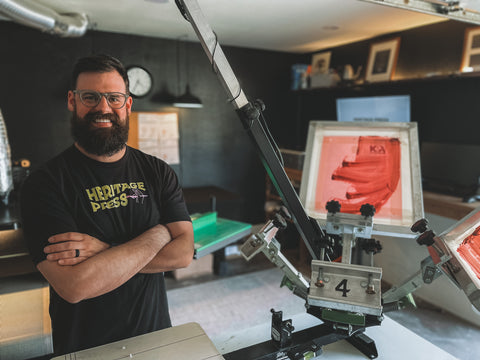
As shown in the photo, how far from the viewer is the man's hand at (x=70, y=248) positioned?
1.10 m

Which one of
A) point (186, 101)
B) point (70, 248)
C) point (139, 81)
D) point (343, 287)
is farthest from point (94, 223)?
point (139, 81)

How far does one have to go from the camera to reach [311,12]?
3.15 m

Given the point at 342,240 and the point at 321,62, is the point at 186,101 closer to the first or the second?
the point at 321,62

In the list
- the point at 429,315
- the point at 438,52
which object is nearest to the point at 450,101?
the point at 438,52

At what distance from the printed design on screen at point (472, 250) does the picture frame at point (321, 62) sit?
3.99m

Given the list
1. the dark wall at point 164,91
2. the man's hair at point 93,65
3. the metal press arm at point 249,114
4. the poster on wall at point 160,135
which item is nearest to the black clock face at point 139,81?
the dark wall at point 164,91

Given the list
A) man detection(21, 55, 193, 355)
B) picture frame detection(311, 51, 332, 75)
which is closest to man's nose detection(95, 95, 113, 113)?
man detection(21, 55, 193, 355)

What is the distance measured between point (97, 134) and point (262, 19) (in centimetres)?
269

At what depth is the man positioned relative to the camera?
Result: 3.68 ft

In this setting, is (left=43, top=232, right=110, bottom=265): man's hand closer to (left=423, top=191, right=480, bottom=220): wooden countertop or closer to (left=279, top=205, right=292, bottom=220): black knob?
(left=279, top=205, right=292, bottom=220): black knob

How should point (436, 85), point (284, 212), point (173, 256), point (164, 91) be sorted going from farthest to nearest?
1. point (164, 91)
2. point (436, 85)
3. point (173, 256)
4. point (284, 212)

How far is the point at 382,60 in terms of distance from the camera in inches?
154

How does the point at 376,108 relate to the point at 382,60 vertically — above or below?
below

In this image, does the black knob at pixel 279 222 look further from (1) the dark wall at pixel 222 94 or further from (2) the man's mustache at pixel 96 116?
(1) the dark wall at pixel 222 94
